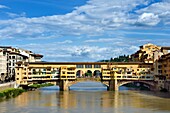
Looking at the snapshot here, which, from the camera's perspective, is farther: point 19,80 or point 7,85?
point 19,80

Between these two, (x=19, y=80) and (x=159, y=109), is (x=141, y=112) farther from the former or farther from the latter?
(x=19, y=80)

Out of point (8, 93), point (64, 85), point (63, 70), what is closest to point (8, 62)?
point (63, 70)

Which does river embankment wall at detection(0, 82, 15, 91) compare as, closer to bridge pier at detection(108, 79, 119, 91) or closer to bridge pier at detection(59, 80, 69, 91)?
bridge pier at detection(59, 80, 69, 91)

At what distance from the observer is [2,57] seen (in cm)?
7281

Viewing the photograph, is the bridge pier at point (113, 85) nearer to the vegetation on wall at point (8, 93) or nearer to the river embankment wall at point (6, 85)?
the river embankment wall at point (6, 85)

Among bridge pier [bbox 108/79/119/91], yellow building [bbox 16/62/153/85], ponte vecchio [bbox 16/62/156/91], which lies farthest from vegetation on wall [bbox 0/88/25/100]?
bridge pier [bbox 108/79/119/91]

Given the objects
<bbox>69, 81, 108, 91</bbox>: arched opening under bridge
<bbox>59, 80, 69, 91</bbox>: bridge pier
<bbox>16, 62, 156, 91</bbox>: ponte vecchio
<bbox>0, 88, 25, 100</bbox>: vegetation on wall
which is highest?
<bbox>16, 62, 156, 91</bbox>: ponte vecchio

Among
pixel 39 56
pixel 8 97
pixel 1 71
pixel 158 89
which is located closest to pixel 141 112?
pixel 8 97

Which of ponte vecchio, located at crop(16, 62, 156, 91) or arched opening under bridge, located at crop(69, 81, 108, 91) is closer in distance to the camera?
ponte vecchio, located at crop(16, 62, 156, 91)

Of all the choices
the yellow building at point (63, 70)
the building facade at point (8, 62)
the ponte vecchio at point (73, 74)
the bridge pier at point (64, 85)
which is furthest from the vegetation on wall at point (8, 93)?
the building facade at point (8, 62)

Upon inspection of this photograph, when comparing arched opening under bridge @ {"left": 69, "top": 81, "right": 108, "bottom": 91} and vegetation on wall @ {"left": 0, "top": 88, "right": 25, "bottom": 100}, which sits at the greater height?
vegetation on wall @ {"left": 0, "top": 88, "right": 25, "bottom": 100}

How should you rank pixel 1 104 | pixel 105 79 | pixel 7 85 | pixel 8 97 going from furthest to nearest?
pixel 105 79
pixel 7 85
pixel 8 97
pixel 1 104

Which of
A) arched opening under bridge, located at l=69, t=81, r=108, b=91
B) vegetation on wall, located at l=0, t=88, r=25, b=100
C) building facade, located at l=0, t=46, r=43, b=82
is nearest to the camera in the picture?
vegetation on wall, located at l=0, t=88, r=25, b=100

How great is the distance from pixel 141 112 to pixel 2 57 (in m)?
39.9
